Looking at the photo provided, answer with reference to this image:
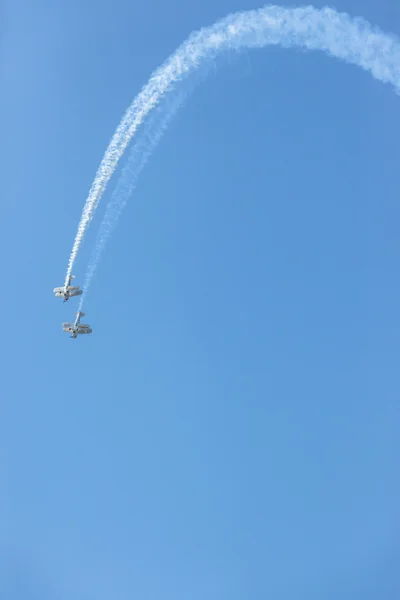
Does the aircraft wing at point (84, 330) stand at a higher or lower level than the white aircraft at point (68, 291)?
lower

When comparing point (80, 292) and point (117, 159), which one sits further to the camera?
point (80, 292)

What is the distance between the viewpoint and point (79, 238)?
1313 inches

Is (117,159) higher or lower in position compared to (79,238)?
higher

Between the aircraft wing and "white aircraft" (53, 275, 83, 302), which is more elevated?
"white aircraft" (53, 275, 83, 302)

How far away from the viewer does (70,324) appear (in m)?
37.8

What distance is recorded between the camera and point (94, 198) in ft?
107

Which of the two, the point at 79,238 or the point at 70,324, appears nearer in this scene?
the point at 79,238

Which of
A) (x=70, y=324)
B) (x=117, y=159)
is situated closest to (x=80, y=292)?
(x=70, y=324)

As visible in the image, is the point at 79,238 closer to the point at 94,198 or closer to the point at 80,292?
the point at 94,198

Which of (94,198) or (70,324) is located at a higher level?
(94,198)

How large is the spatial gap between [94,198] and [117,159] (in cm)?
211

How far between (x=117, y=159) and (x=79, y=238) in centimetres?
419

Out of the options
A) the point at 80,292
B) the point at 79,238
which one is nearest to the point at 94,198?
the point at 79,238

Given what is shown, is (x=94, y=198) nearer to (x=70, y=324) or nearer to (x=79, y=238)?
(x=79, y=238)
